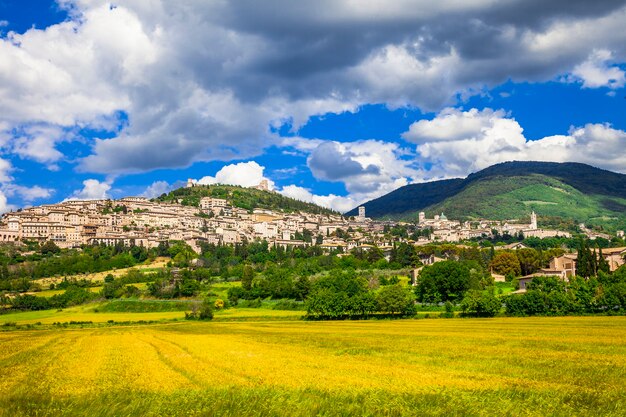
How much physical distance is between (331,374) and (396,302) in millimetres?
51109

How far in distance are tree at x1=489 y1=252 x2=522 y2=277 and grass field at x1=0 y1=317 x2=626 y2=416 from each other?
301ft

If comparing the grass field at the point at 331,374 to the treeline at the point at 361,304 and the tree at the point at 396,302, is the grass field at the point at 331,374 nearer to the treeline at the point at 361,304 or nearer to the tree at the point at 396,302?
the tree at the point at 396,302

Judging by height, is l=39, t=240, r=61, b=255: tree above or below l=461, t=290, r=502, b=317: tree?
above

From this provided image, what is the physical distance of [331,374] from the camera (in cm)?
2456

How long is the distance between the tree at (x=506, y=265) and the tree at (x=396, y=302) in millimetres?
70654

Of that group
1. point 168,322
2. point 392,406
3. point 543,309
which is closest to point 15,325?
point 168,322

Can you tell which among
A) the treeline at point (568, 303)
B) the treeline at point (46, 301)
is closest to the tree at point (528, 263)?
the treeline at point (568, 303)

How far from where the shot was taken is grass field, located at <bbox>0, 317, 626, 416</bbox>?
580 inches

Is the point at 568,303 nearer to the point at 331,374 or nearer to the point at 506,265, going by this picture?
the point at 331,374

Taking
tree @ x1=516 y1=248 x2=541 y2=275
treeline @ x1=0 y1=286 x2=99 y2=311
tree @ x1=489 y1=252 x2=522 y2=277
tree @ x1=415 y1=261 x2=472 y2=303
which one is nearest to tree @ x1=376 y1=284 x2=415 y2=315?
tree @ x1=415 y1=261 x2=472 y2=303

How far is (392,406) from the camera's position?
14.9 m

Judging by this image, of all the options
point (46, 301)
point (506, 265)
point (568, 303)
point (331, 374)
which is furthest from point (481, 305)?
point (46, 301)

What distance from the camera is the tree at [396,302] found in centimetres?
7425

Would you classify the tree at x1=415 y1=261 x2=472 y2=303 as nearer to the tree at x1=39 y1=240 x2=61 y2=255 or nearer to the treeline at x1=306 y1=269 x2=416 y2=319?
the treeline at x1=306 y1=269 x2=416 y2=319
